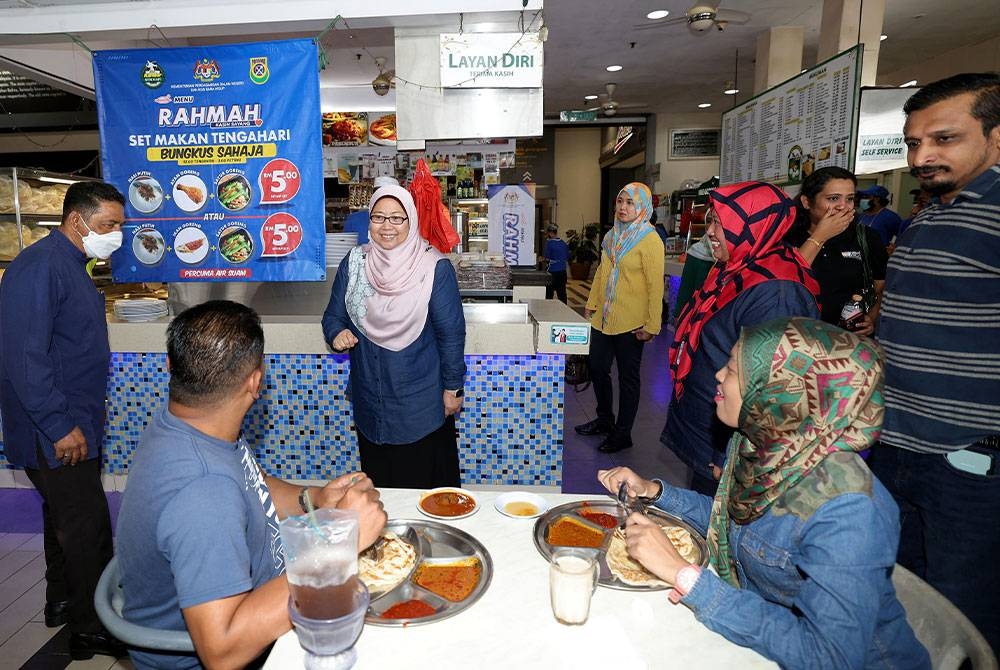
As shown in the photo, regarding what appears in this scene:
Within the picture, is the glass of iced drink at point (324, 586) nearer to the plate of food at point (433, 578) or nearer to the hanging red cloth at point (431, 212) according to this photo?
the plate of food at point (433, 578)

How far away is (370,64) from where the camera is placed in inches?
321

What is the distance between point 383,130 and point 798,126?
6363 millimetres

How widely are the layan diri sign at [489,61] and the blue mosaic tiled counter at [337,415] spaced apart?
5.32ft

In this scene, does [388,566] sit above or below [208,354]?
below

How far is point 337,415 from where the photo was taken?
3.64m

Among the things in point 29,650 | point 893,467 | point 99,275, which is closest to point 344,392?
point 29,650

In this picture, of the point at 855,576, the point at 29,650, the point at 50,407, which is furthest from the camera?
the point at 29,650

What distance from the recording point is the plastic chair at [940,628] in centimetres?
103

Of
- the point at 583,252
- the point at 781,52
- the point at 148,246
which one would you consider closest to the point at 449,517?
the point at 148,246

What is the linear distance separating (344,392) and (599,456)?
79.0 inches

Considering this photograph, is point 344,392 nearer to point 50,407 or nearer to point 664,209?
point 50,407

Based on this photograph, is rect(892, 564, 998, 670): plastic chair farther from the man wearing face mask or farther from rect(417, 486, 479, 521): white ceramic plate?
the man wearing face mask

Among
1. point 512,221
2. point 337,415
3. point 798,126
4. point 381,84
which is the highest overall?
point 381,84

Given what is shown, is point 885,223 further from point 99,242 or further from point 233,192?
point 99,242
